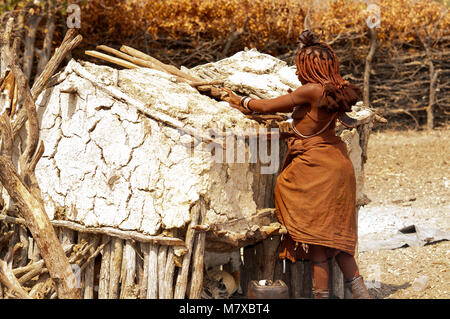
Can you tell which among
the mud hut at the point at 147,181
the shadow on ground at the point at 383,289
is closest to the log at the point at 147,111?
the mud hut at the point at 147,181

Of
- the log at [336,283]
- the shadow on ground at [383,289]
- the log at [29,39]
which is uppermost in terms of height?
the log at [29,39]

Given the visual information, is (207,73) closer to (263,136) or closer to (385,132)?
(263,136)

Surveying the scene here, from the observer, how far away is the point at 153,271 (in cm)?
416

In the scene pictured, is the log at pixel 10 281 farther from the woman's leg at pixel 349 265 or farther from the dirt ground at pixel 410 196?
the dirt ground at pixel 410 196

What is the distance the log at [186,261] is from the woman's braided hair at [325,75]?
41.5 inches

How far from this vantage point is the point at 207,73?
16.8 ft

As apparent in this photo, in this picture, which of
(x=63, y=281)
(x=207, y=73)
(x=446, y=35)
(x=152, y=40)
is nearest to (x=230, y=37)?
(x=152, y=40)

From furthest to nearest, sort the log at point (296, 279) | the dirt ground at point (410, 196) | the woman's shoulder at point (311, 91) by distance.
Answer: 1. the dirt ground at point (410, 196)
2. the log at point (296, 279)
3. the woman's shoulder at point (311, 91)

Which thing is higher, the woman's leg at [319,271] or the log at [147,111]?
the log at [147,111]

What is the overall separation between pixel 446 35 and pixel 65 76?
9033mm

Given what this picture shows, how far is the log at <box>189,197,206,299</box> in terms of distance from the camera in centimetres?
412

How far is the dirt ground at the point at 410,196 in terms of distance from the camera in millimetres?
5543

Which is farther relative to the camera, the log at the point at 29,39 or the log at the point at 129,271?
the log at the point at 29,39

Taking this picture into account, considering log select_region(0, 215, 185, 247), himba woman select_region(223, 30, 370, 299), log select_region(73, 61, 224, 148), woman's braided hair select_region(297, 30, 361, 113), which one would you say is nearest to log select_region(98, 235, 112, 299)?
log select_region(0, 215, 185, 247)
